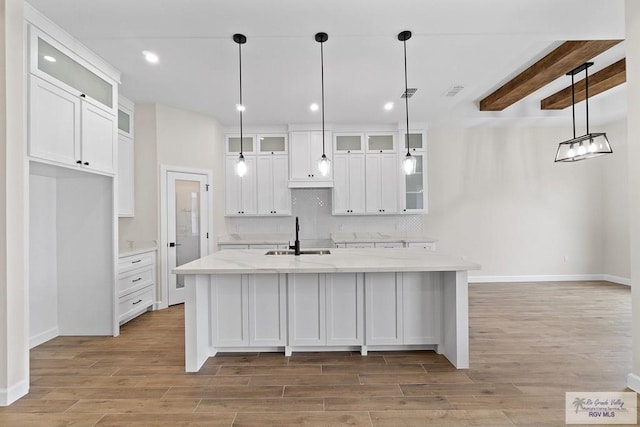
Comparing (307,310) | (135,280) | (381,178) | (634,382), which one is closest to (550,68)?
(381,178)

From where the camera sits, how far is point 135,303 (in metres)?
4.09

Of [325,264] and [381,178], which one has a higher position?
[381,178]

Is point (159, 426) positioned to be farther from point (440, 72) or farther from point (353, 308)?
point (440, 72)

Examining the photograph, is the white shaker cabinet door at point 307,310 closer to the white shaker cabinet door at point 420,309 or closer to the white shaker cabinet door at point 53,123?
the white shaker cabinet door at point 420,309

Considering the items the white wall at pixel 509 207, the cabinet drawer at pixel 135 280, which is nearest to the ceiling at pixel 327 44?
the white wall at pixel 509 207

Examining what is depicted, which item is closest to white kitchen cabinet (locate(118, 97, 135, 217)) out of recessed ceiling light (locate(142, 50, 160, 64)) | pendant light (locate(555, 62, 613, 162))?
recessed ceiling light (locate(142, 50, 160, 64))

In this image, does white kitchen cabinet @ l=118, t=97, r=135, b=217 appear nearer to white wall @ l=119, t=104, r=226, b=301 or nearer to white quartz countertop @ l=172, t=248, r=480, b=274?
white wall @ l=119, t=104, r=226, b=301

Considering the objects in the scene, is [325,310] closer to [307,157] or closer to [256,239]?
[256,239]

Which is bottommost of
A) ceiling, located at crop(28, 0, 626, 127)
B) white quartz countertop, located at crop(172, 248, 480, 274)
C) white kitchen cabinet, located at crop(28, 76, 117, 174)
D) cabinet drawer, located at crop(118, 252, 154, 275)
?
cabinet drawer, located at crop(118, 252, 154, 275)

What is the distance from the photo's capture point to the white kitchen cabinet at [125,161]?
13.9 ft

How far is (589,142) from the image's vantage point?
4281 mm

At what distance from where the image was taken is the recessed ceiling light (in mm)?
3245

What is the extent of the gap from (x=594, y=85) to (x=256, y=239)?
497 cm

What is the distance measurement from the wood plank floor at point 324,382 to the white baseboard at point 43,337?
0.30ft
